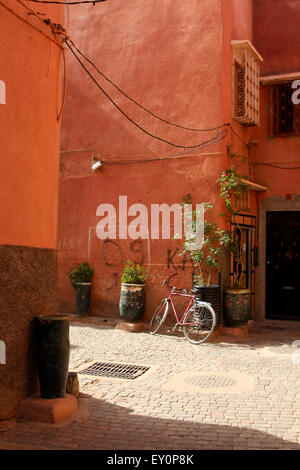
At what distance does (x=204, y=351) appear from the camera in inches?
346

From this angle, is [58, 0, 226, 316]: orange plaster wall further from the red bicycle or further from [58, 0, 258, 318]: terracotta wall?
the red bicycle

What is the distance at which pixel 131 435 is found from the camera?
187 inches

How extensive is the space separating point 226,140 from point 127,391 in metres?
6.29

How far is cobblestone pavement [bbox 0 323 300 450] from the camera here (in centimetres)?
464

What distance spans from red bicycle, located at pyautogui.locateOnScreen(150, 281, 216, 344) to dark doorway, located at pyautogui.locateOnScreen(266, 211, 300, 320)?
3.10 metres

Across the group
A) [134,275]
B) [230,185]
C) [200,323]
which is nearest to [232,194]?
[230,185]

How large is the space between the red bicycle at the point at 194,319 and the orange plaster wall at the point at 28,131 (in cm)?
434

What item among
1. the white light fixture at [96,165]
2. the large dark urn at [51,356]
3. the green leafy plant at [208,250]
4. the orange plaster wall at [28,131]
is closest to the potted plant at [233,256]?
the green leafy plant at [208,250]

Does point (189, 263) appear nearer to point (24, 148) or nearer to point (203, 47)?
point (203, 47)

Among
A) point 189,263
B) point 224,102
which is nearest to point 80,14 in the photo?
point 224,102

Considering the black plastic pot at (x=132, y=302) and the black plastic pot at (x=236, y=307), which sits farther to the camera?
the black plastic pot at (x=132, y=302)

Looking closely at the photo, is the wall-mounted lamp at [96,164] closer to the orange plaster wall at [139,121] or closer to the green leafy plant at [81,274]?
the orange plaster wall at [139,121]

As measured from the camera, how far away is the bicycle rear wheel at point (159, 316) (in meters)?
9.98

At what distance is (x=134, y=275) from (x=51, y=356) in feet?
18.5
